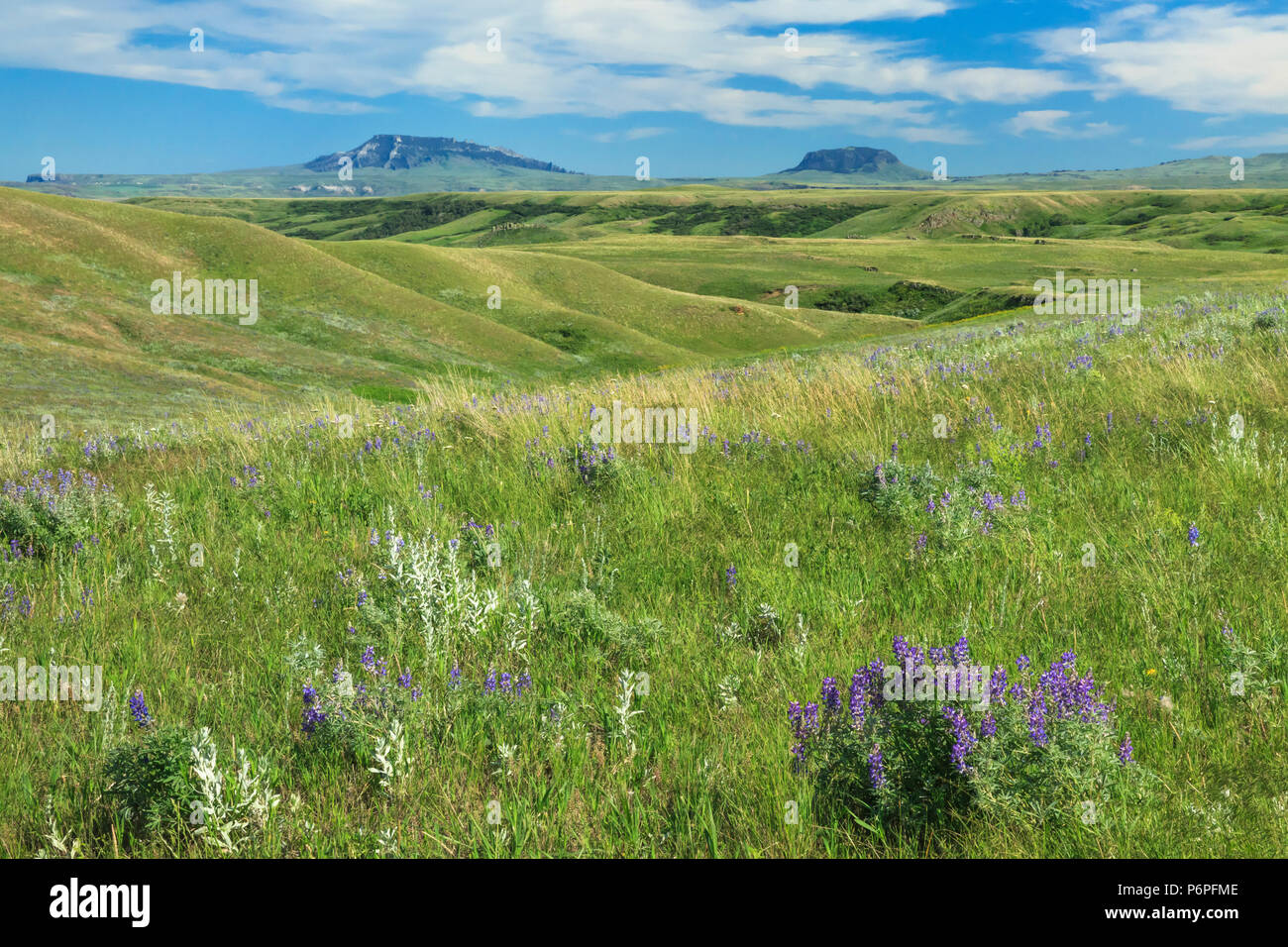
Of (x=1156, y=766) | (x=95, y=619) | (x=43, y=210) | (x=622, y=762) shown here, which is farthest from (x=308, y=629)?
(x=43, y=210)

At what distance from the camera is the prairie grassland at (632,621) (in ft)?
8.62

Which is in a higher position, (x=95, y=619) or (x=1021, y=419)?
(x=1021, y=419)

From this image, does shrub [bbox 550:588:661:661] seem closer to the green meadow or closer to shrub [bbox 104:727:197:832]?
the green meadow

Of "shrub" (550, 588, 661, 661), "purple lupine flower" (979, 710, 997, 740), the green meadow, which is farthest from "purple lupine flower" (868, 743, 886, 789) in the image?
"shrub" (550, 588, 661, 661)

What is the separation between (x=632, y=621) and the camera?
4012mm

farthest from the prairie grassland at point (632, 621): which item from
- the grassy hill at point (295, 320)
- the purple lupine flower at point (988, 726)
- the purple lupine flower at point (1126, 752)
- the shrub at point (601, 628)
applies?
the grassy hill at point (295, 320)

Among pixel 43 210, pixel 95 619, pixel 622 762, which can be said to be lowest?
pixel 622 762

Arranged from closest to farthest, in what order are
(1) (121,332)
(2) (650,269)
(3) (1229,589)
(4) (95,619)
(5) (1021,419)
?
(3) (1229,589)
(4) (95,619)
(5) (1021,419)
(1) (121,332)
(2) (650,269)

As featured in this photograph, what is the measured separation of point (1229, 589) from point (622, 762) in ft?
9.80

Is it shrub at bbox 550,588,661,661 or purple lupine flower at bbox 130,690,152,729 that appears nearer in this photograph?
purple lupine flower at bbox 130,690,152,729

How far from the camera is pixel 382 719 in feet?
9.99

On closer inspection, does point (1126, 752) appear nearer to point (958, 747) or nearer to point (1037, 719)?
point (1037, 719)

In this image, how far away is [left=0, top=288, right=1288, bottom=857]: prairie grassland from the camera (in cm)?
263

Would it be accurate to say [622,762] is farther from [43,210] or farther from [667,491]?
[43,210]
